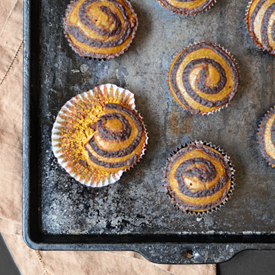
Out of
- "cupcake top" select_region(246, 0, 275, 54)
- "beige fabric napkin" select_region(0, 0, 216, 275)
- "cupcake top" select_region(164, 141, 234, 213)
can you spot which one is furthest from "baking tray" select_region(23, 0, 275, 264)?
"beige fabric napkin" select_region(0, 0, 216, 275)

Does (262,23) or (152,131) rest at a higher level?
(262,23)

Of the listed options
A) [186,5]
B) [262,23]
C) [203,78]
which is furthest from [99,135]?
[262,23]

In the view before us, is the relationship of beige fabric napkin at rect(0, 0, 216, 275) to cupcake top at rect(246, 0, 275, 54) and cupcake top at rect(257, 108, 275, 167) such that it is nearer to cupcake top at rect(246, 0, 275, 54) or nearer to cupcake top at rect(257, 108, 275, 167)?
cupcake top at rect(257, 108, 275, 167)

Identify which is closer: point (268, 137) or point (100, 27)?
point (100, 27)

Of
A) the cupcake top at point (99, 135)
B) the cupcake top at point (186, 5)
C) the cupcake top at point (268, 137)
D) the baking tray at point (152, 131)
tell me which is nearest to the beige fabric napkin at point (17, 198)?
the baking tray at point (152, 131)

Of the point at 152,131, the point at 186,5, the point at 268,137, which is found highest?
the point at 186,5

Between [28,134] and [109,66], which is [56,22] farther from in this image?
[28,134]

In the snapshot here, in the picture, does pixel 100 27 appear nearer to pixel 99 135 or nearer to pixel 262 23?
pixel 99 135

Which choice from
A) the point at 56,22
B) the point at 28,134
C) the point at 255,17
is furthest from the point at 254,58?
the point at 28,134
